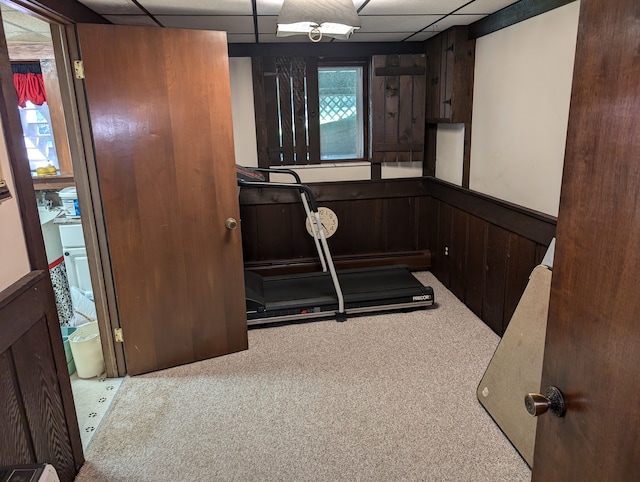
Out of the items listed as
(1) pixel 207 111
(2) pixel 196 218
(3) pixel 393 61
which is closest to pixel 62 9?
(1) pixel 207 111

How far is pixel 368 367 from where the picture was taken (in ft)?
9.57

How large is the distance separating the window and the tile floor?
2338 mm

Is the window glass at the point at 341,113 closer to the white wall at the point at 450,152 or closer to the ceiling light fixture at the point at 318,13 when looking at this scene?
the white wall at the point at 450,152

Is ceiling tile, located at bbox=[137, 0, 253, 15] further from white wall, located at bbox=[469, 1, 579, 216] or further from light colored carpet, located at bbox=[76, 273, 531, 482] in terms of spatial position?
light colored carpet, located at bbox=[76, 273, 531, 482]

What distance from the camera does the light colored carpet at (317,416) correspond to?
2.09 meters

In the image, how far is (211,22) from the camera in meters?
3.16

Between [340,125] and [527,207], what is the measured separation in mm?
2089

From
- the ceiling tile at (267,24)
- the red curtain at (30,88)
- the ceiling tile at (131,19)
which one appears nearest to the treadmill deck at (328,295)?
the ceiling tile at (267,24)

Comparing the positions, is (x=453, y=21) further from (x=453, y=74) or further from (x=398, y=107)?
(x=398, y=107)

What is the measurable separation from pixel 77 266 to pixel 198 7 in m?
2.33

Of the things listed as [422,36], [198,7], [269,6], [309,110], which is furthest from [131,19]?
[422,36]

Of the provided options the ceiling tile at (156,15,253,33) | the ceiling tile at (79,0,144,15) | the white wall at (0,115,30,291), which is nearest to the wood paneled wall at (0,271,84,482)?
the white wall at (0,115,30,291)

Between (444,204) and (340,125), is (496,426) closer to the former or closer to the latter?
(444,204)

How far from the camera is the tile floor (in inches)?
95.0
